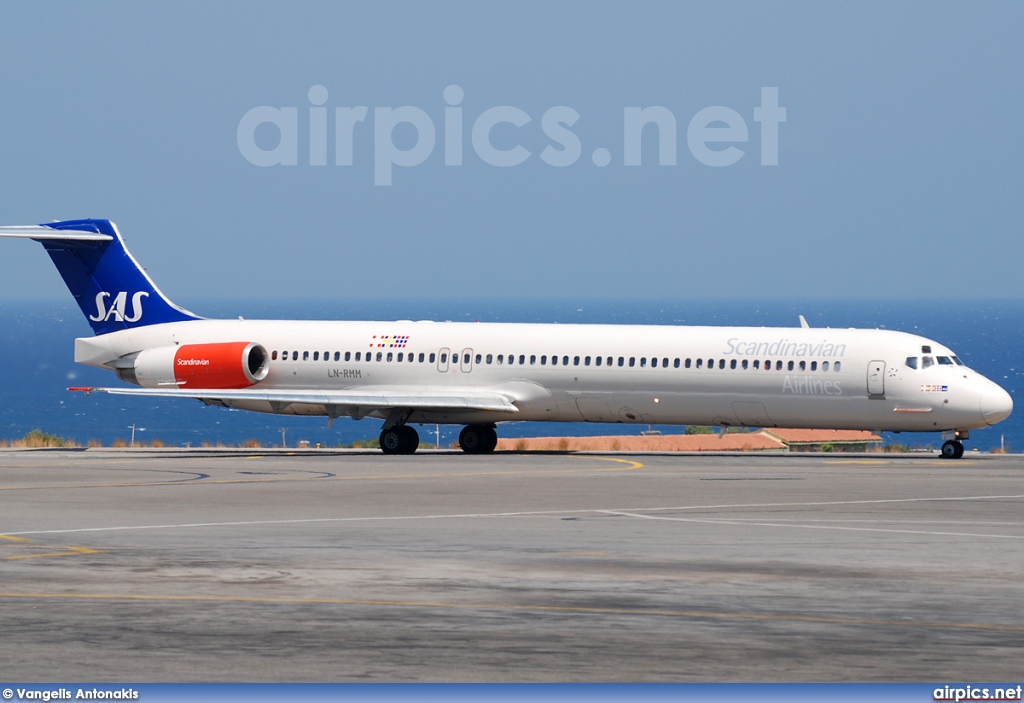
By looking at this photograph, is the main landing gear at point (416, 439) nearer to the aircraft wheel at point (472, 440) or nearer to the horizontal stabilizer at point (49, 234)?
the aircraft wheel at point (472, 440)

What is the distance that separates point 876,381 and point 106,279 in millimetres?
21957

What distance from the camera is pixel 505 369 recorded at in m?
42.3

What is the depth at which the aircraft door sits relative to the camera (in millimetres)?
38469

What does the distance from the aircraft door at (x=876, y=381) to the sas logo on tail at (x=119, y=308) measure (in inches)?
811

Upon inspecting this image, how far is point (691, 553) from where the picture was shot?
68.9 feet

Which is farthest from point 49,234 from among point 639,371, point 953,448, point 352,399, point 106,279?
point 953,448

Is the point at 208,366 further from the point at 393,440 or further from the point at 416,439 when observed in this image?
the point at 416,439

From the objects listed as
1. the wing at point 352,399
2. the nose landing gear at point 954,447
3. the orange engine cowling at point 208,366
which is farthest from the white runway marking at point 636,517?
the orange engine cowling at point 208,366

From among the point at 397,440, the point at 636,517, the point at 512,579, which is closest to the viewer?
the point at 512,579

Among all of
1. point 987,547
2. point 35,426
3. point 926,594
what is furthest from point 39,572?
point 35,426

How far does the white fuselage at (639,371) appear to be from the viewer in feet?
127

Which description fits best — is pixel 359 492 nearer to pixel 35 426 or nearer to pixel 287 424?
pixel 35 426

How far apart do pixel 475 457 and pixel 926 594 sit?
80.8 feet

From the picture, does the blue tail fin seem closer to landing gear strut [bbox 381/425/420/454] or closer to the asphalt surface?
landing gear strut [bbox 381/425/420/454]
